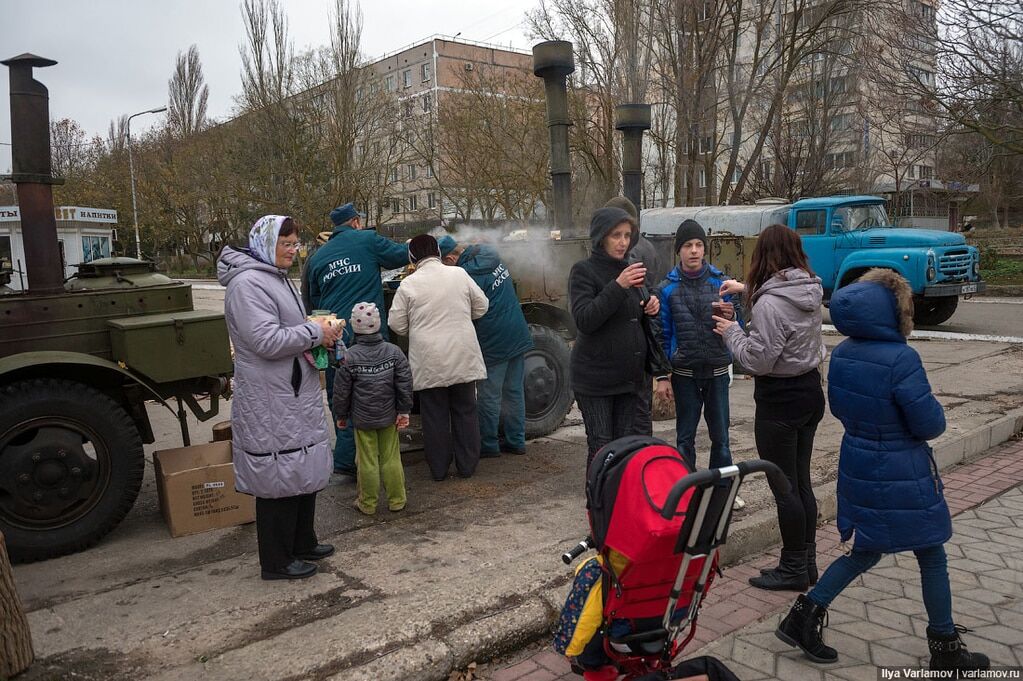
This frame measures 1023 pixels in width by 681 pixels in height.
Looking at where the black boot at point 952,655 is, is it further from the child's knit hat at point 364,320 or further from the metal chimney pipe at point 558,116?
the metal chimney pipe at point 558,116

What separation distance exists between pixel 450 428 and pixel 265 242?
7.04 ft

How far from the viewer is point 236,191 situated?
30531mm

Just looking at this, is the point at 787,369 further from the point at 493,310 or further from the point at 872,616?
the point at 493,310

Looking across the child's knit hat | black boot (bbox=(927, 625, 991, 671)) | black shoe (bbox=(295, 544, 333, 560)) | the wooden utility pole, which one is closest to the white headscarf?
the child's knit hat

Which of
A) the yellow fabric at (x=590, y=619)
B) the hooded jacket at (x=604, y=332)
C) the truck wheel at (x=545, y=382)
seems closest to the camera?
the yellow fabric at (x=590, y=619)

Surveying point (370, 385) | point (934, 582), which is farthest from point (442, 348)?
point (934, 582)

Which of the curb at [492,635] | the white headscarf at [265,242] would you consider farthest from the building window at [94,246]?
the curb at [492,635]

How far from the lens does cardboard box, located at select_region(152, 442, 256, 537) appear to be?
14.2 feet

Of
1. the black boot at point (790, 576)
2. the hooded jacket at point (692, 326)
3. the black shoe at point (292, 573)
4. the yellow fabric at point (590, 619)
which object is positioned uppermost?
the hooded jacket at point (692, 326)

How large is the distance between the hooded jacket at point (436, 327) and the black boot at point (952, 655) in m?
3.04

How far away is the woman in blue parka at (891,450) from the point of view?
2.93 m

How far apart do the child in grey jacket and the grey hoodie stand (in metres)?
2.00

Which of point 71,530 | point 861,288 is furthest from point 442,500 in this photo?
point 861,288

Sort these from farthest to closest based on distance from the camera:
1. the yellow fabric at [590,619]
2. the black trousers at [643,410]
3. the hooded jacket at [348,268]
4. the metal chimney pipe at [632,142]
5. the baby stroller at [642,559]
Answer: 1. the metal chimney pipe at [632,142]
2. the hooded jacket at [348,268]
3. the black trousers at [643,410]
4. the yellow fabric at [590,619]
5. the baby stroller at [642,559]
